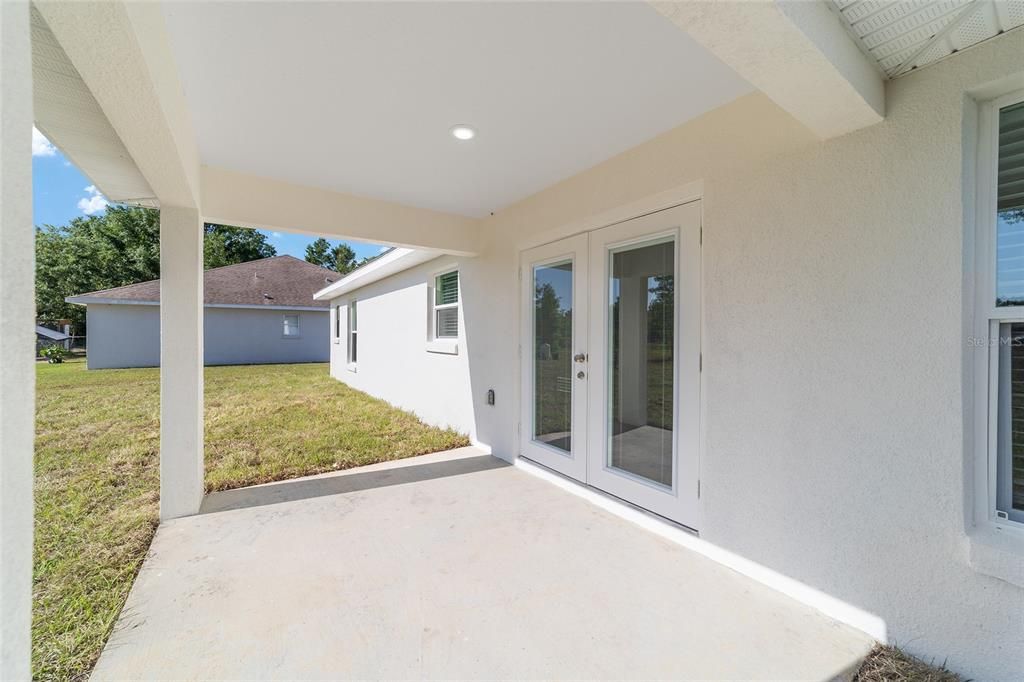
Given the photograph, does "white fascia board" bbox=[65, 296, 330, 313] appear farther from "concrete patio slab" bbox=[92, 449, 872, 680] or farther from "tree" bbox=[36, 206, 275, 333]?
"concrete patio slab" bbox=[92, 449, 872, 680]

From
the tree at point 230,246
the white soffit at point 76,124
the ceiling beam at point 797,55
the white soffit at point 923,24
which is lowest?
the ceiling beam at point 797,55

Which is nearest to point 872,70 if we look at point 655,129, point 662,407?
point 655,129

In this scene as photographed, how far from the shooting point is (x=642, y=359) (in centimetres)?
340

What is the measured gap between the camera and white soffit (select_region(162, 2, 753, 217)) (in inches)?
79.5

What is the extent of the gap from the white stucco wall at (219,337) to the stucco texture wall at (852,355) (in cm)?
1890

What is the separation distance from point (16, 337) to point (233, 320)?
19937 mm

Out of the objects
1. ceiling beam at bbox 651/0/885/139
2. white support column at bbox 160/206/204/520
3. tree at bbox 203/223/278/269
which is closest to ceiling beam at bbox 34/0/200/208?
white support column at bbox 160/206/204/520

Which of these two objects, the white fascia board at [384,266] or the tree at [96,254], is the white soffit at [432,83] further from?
the tree at [96,254]

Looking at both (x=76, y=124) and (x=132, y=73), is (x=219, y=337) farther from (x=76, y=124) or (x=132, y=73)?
(x=132, y=73)

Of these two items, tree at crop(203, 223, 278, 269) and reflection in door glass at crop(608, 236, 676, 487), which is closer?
reflection in door glass at crop(608, 236, 676, 487)

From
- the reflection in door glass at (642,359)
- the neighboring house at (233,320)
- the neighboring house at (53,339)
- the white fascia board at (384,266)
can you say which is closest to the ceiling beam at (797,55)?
the reflection in door glass at (642,359)

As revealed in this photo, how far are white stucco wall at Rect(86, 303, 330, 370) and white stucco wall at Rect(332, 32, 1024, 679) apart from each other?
18.8 m

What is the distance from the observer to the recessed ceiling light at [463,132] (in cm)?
302

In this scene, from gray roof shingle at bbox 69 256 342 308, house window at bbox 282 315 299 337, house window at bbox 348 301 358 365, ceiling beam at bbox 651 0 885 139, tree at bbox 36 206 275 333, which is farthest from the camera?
house window at bbox 282 315 299 337
